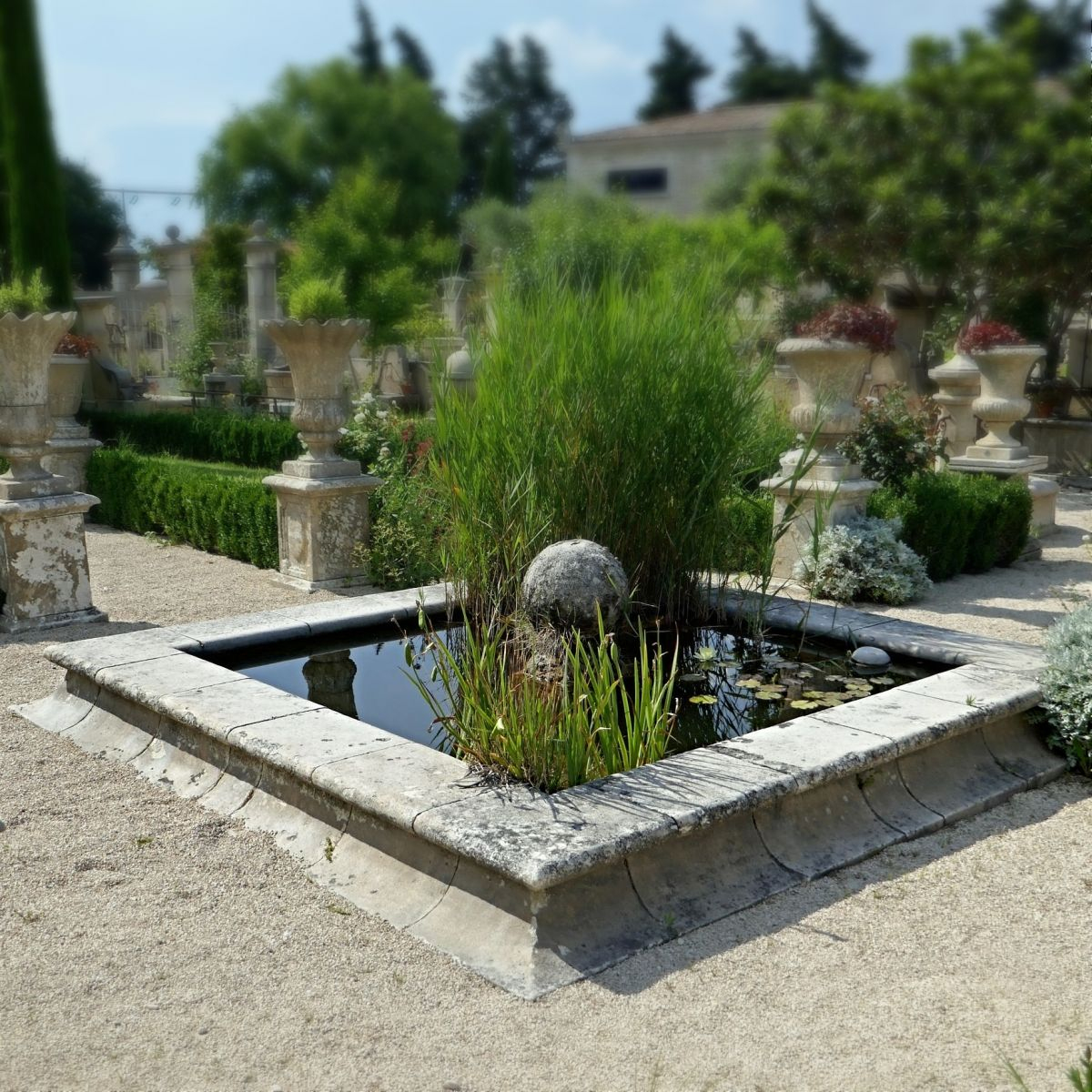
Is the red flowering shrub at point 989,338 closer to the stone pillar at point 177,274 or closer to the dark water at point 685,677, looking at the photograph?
the dark water at point 685,677

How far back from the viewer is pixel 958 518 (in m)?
7.46

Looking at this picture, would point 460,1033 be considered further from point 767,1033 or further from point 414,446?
point 414,446

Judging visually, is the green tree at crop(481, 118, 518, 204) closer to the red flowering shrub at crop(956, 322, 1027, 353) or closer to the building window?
the building window

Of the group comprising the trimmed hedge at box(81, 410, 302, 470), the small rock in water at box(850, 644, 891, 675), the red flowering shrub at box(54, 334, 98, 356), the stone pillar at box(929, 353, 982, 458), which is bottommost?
the small rock in water at box(850, 644, 891, 675)

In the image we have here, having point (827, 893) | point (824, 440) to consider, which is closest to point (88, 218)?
point (824, 440)

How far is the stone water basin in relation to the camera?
2.93 m

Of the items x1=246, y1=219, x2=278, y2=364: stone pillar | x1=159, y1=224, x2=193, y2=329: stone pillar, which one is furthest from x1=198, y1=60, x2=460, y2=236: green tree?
x1=246, y1=219, x2=278, y2=364: stone pillar

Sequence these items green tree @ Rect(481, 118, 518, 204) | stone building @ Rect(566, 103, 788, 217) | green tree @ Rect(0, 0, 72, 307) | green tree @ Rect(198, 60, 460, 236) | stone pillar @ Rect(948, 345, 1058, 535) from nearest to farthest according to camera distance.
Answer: stone pillar @ Rect(948, 345, 1058, 535)
green tree @ Rect(0, 0, 72, 307)
stone building @ Rect(566, 103, 788, 217)
green tree @ Rect(481, 118, 518, 204)
green tree @ Rect(198, 60, 460, 236)

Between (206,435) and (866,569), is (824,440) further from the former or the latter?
(206,435)

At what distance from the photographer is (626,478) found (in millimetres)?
4938

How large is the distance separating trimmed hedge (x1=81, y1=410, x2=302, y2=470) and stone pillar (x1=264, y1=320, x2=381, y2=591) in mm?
3704

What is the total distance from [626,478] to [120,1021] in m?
2.97

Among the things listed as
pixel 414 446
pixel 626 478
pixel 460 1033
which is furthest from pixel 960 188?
pixel 460 1033

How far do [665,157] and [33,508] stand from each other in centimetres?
2269
